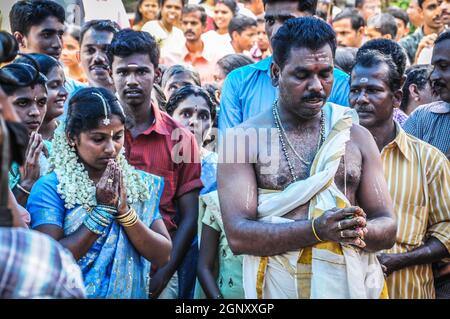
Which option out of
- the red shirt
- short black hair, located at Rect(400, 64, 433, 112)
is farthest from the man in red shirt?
short black hair, located at Rect(400, 64, 433, 112)

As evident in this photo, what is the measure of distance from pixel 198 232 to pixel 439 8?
19.3 ft

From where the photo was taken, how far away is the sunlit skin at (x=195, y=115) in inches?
268

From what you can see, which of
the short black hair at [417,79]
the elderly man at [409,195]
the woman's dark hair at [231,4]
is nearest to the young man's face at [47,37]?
the elderly man at [409,195]

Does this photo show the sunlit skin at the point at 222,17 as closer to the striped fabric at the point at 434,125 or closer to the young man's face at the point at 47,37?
the young man's face at the point at 47,37

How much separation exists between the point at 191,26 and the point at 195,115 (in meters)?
4.00

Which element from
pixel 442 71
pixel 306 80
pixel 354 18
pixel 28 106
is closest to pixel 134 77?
pixel 28 106

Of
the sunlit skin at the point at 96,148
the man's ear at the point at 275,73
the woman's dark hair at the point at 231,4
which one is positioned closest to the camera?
the man's ear at the point at 275,73

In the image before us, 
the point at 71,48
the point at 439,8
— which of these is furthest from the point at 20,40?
the point at 439,8

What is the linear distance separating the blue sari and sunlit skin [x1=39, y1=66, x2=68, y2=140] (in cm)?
122

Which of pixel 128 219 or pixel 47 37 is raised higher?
pixel 47 37

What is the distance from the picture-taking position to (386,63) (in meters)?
5.87

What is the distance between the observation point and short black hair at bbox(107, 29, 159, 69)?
20.5 feet

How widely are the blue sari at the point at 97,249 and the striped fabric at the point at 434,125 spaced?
7.43 feet

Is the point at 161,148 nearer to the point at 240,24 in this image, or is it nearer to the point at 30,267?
the point at 30,267
